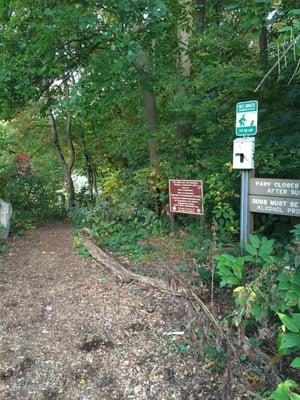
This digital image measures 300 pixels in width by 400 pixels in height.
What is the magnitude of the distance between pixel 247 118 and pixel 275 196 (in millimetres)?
813

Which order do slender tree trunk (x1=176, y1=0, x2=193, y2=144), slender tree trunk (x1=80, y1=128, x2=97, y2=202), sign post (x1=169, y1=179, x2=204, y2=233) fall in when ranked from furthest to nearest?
slender tree trunk (x1=80, y1=128, x2=97, y2=202) < slender tree trunk (x1=176, y1=0, x2=193, y2=144) < sign post (x1=169, y1=179, x2=204, y2=233)

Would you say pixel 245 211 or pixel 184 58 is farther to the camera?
pixel 184 58

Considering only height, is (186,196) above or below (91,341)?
above

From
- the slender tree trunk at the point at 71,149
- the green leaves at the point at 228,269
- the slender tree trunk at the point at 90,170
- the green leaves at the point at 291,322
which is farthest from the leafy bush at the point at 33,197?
the green leaves at the point at 291,322

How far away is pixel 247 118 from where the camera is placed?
364 centimetres

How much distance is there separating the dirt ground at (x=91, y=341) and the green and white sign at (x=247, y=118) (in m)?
1.77

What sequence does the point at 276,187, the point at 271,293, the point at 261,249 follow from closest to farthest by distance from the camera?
the point at 271,293, the point at 261,249, the point at 276,187

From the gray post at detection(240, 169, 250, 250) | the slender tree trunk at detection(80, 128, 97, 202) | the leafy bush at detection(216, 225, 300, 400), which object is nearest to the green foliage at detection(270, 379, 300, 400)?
the leafy bush at detection(216, 225, 300, 400)

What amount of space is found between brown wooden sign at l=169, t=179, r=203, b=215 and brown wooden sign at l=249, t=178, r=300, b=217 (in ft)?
4.35

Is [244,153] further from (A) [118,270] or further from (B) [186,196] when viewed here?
(A) [118,270]

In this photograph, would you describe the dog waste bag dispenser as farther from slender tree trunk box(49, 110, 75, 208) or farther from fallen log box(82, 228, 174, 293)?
slender tree trunk box(49, 110, 75, 208)

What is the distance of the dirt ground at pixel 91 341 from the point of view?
243cm

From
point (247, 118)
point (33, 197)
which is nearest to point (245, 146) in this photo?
point (247, 118)

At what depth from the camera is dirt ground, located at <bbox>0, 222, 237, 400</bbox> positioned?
7.97ft
